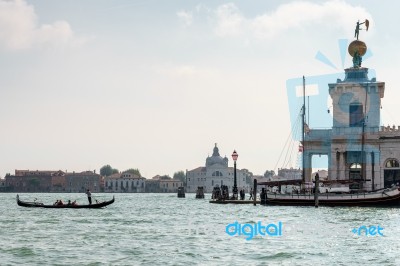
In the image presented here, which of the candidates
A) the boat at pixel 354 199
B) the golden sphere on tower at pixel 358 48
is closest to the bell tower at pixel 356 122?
the golden sphere on tower at pixel 358 48

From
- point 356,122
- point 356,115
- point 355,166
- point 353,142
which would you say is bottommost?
point 355,166

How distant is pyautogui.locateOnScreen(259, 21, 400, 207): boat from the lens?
234 ft

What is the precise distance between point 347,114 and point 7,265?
53890 mm

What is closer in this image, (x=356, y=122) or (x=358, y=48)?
(x=356, y=122)

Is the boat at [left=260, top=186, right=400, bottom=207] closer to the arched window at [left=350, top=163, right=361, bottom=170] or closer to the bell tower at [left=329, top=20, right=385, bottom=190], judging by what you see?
the bell tower at [left=329, top=20, right=385, bottom=190]

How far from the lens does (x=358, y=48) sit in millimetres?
77375

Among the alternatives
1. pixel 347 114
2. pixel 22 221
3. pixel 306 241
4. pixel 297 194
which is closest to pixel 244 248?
pixel 306 241

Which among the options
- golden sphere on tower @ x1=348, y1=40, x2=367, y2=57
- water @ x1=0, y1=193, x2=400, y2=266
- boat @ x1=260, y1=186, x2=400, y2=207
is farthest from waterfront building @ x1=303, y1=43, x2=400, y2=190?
water @ x1=0, y1=193, x2=400, y2=266

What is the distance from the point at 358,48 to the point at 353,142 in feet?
34.1

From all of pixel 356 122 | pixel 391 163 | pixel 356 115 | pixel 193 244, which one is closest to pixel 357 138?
pixel 356 122

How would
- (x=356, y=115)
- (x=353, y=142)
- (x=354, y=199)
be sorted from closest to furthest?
(x=354, y=199), (x=353, y=142), (x=356, y=115)

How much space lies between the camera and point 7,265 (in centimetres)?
2686

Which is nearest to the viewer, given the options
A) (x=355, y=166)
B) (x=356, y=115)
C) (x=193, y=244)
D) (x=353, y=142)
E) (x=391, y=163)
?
(x=193, y=244)

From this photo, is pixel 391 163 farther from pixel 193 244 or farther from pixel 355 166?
pixel 193 244
